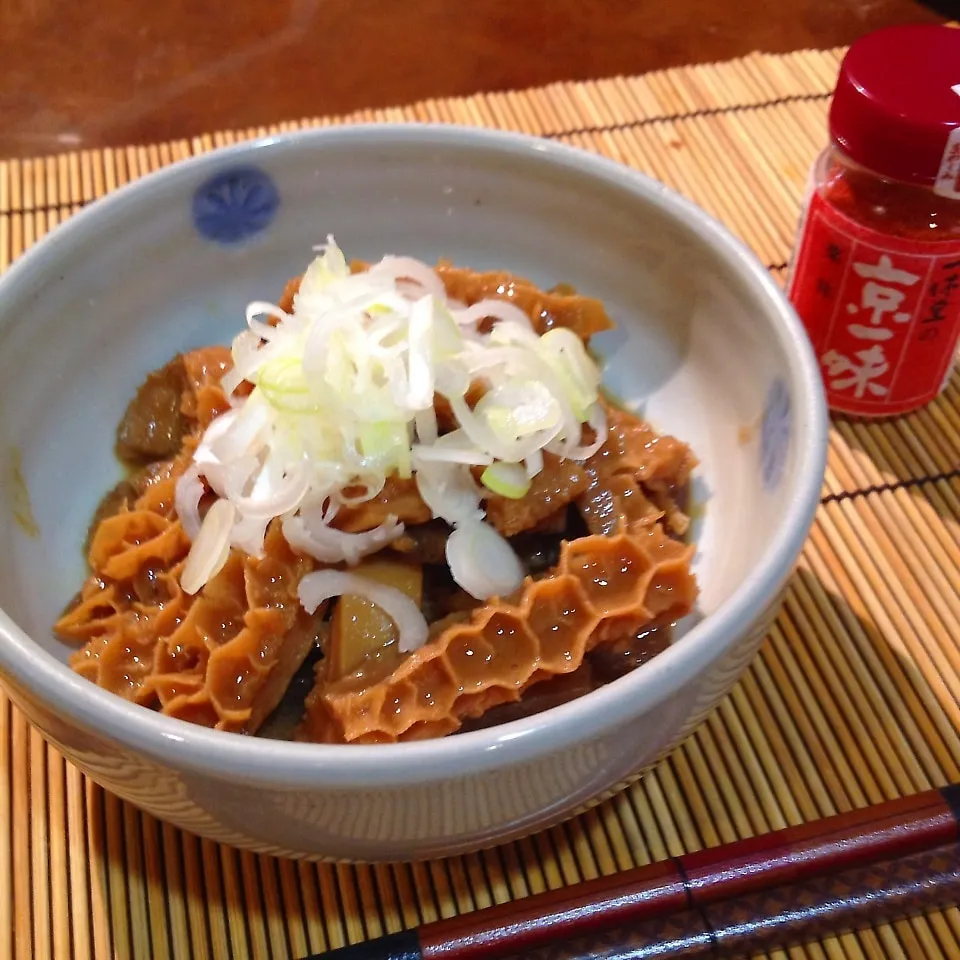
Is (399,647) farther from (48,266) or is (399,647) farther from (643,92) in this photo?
(643,92)

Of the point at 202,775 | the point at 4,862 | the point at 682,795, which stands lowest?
the point at 4,862

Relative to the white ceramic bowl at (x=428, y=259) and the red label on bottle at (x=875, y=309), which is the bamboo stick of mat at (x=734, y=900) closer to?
the white ceramic bowl at (x=428, y=259)

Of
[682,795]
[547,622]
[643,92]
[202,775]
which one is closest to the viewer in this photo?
[202,775]

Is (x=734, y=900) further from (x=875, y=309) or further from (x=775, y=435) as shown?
(x=875, y=309)

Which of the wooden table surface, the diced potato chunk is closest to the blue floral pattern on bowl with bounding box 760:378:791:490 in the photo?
the diced potato chunk

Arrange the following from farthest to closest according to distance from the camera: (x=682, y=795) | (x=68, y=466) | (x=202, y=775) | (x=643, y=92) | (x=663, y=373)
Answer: (x=643, y=92) < (x=663, y=373) < (x=68, y=466) < (x=682, y=795) < (x=202, y=775)

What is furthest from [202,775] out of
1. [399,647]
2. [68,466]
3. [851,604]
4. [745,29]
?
[745,29]

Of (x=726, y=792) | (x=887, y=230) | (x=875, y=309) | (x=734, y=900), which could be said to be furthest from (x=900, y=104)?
(x=734, y=900)
